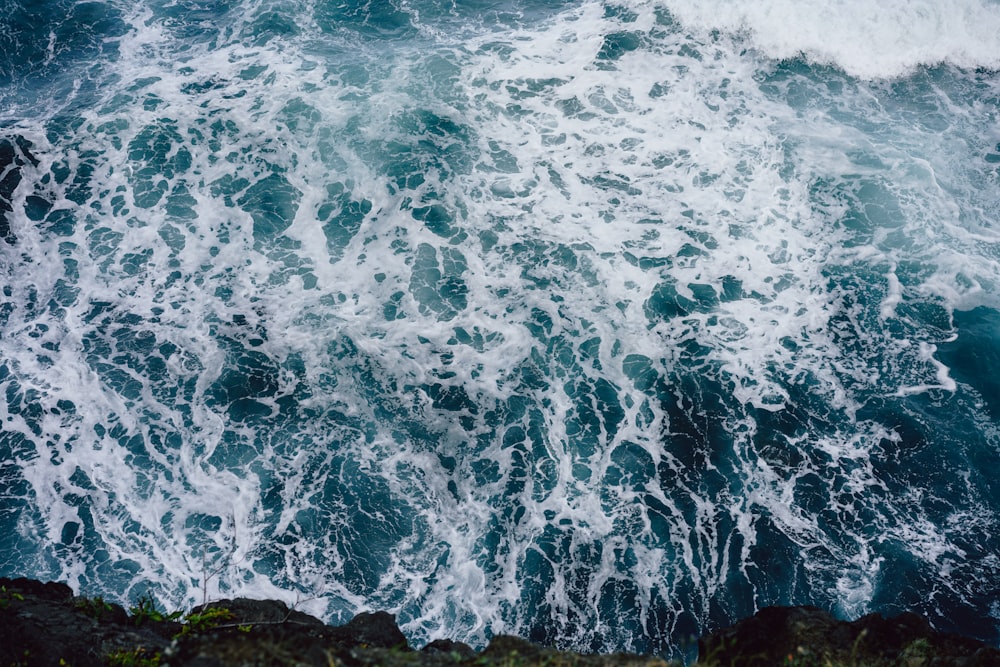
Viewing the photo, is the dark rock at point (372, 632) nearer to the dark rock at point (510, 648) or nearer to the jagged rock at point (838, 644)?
the dark rock at point (510, 648)

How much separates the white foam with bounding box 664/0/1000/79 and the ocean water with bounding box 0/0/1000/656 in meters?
0.20

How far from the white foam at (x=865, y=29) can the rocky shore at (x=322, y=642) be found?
81.8 feet

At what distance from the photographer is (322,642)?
9133mm

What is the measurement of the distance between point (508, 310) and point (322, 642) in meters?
12.1

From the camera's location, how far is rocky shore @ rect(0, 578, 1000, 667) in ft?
28.4

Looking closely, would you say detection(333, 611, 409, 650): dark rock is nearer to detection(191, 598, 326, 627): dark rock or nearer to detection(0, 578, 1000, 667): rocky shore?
detection(0, 578, 1000, 667): rocky shore

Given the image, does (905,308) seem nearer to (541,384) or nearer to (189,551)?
(541,384)

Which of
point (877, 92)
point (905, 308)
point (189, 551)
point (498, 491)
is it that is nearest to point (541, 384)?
point (498, 491)

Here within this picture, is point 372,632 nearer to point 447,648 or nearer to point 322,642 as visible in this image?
point 447,648

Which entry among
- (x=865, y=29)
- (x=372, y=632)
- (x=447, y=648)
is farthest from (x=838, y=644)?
(x=865, y=29)

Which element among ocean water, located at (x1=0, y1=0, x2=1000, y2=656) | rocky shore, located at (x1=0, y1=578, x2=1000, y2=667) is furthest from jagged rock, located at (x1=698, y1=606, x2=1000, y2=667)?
ocean water, located at (x1=0, y1=0, x2=1000, y2=656)

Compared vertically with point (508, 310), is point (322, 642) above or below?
above

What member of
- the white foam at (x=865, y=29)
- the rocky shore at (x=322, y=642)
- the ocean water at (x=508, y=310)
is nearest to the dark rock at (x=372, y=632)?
the rocky shore at (x=322, y=642)

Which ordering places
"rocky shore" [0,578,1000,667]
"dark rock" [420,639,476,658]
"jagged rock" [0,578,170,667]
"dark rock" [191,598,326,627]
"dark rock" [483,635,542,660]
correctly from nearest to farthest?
"rocky shore" [0,578,1000,667], "jagged rock" [0,578,170,667], "dark rock" [483,635,542,660], "dark rock" [420,639,476,658], "dark rock" [191,598,326,627]
